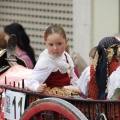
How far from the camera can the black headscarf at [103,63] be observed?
6.10 m

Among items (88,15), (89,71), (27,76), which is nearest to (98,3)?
(88,15)

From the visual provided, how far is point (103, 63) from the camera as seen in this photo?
612cm

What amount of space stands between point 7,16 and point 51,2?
1101 mm

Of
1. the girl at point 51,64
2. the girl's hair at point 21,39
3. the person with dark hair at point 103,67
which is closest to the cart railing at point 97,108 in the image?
the person with dark hair at point 103,67

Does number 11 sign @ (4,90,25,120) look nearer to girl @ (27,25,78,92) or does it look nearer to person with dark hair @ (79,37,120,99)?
girl @ (27,25,78,92)

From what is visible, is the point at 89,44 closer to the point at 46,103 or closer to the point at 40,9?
the point at 40,9

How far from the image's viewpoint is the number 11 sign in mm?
6401

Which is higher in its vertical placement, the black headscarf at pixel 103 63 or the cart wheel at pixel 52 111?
the black headscarf at pixel 103 63

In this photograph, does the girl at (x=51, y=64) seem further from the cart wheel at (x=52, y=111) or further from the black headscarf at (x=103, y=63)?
the black headscarf at (x=103, y=63)

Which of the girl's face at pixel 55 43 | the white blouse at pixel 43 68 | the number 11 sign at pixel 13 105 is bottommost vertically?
the number 11 sign at pixel 13 105

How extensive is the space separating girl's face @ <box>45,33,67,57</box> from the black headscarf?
473mm

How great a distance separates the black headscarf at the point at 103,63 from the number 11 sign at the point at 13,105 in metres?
0.70

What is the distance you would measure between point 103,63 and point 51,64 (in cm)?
66

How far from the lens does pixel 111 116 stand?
5.76m
